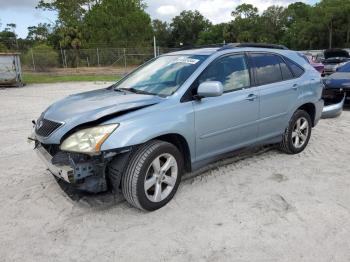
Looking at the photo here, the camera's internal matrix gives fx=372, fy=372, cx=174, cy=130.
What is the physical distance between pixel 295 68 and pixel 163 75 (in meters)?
2.29

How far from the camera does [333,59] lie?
18781 millimetres

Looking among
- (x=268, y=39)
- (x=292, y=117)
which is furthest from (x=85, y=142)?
Result: (x=268, y=39)

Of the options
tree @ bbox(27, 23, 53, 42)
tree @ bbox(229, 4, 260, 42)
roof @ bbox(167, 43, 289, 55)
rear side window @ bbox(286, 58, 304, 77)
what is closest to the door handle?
roof @ bbox(167, 43, 289, 55)

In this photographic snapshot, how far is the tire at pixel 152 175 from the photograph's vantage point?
3.74 meters

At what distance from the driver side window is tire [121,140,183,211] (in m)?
0.99

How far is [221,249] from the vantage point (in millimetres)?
3277

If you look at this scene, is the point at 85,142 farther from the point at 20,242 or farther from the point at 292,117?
the point at 292,117

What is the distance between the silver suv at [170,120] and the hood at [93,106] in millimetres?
11

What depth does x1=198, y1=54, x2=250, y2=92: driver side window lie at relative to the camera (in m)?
4.52

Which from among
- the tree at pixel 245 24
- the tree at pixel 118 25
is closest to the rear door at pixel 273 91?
the tree at pixel 118 25

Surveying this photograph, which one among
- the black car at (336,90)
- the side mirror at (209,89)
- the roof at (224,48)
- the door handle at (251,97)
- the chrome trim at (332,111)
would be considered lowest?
the chrome trim at (332,111)

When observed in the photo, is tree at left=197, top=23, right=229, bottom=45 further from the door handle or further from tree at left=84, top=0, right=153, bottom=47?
the door handle

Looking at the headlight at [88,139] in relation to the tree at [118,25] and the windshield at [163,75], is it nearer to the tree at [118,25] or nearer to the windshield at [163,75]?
the windshield at [163,75]

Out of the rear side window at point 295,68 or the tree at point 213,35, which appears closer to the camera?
the rear side window at point 295,68
